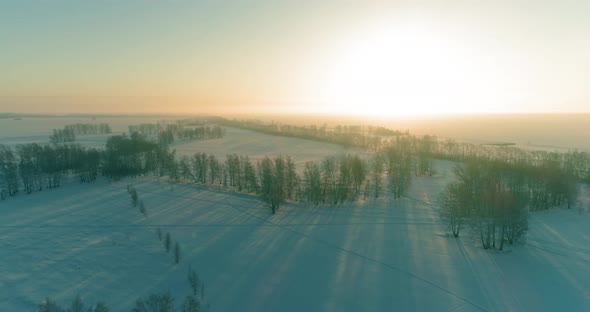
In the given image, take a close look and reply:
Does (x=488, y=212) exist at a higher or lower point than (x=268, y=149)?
higher

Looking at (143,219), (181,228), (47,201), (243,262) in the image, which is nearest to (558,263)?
(243,262)

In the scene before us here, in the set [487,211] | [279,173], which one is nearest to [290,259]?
[487,211]

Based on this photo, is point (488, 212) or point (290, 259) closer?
point (290, 259)

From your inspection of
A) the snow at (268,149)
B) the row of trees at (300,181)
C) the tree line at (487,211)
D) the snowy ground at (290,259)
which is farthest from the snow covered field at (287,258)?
the snow at (268,149)

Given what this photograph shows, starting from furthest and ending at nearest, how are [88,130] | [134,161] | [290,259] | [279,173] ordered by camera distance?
1. [88,130]
2. [134,161]
3. [279,173]
4. [290,259]

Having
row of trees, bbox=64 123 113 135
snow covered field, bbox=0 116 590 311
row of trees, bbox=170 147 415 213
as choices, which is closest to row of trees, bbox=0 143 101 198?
snow covered field, bbox=0 116 590 311

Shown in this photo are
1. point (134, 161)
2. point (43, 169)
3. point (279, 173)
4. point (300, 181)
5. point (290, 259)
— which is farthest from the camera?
point (134, 161)

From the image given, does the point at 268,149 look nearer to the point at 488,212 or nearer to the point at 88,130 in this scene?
the point at 488,212

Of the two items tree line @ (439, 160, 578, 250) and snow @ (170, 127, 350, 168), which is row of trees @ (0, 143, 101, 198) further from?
tree line @ (439, 160, 578, 250)

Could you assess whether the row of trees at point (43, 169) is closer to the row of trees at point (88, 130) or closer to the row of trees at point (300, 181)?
the row of trees at point (300, 181)

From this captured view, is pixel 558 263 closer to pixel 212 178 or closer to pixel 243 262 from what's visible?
pixel 243 262
